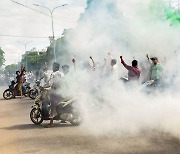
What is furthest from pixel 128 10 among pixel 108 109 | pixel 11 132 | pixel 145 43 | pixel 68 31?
pixel 11 132

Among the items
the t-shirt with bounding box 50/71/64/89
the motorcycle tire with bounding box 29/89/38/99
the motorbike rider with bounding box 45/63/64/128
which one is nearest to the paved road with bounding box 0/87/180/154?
the motorbike rider with bounding box 45/63/64/128

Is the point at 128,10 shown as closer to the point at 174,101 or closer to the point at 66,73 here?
the point at 66,73

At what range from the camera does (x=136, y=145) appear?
6.80 metres

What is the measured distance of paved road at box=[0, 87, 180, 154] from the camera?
654 cm

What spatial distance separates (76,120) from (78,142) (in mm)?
2453

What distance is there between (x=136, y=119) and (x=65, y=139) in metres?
1.90

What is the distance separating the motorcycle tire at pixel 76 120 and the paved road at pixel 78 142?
1.54 feet

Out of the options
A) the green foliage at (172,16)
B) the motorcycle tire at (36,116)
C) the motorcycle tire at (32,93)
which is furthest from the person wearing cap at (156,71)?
the motorcycle tire at (32,93)

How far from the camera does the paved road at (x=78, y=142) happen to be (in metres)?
6.54

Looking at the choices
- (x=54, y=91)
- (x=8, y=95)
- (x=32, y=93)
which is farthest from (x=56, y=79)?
(x=8, y=95)

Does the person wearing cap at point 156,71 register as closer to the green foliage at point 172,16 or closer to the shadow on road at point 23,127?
the green foliage at point 172,16

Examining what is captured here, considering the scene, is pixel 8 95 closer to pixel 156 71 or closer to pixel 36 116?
pixel 36 116

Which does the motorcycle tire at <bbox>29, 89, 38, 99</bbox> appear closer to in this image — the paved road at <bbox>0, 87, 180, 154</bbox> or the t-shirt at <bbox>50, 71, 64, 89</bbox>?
the t-shirt at <bbox>50, 71, 64, 89</bbox>

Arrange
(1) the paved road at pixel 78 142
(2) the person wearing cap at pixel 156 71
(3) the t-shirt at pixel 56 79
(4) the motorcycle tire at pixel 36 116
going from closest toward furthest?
(1) the paved road at pixel 78 142
(3) the t-shirt at pixel 56 79
(4) the motorcycle tire at pixel 36 116
(2) the person wearing cap at pixel 156 71
